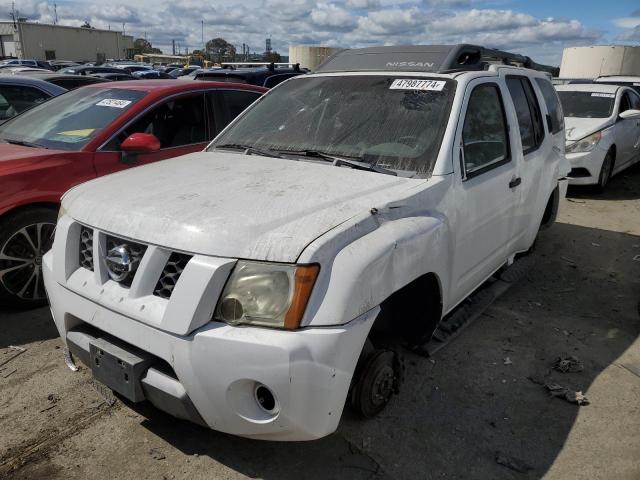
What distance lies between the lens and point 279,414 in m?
2.10

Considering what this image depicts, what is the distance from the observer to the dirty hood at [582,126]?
8.33 meters

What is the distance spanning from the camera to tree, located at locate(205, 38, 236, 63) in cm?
8801

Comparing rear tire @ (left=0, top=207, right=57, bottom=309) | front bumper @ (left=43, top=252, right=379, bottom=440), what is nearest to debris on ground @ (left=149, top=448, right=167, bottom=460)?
front bumper @ (left=43, top=252, right=379, bottom=440)

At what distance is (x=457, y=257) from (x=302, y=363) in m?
1.38

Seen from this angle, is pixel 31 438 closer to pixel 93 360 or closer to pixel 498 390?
pixel 93 360

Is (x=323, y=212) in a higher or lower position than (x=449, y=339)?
higher

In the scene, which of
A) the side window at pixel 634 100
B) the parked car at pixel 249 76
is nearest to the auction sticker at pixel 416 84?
the parked car at pixel 249 76

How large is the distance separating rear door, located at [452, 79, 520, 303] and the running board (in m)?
0.32

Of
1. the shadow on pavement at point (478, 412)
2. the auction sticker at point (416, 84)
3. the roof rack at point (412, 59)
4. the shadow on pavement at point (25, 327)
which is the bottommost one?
the shadow on pavement at point (25, 327)

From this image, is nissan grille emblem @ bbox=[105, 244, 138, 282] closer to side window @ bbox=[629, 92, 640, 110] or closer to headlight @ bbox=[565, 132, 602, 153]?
headlight @ bbox=[565, 132, 602, 153]

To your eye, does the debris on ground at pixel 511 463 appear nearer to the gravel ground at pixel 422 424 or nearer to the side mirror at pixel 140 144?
the gravel ground at pixel 422 424

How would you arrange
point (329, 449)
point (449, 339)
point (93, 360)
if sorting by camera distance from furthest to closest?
1. point (449, 339)
2. point (329, 449)
3. point (93, 360)

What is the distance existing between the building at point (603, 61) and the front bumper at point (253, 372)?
3185 cm

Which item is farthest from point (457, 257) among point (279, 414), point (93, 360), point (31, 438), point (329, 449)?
point (31, 438)
